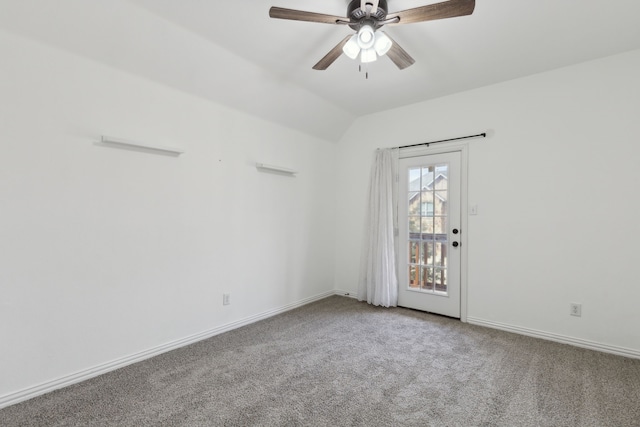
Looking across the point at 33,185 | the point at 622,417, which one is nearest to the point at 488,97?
the point at 622,417

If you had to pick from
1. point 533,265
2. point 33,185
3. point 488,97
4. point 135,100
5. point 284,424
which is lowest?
point 284,424

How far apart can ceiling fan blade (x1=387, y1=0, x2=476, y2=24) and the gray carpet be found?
2.41m

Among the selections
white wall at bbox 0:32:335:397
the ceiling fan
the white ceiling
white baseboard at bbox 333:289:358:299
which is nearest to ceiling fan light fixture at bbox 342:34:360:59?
the ceiling fan

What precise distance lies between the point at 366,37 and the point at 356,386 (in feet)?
7.91

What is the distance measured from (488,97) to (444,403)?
10.1ft

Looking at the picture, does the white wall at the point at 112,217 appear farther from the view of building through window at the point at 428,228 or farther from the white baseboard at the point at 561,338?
the white baseboard at the point at 561,338

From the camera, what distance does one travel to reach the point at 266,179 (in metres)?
3.60

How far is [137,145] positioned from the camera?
2436mm

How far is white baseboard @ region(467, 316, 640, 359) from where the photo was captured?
2.61m

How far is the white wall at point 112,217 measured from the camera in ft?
6.39

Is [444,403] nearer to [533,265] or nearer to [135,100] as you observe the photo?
[533,265]

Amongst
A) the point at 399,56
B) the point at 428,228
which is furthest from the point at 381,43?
the point at 428,228

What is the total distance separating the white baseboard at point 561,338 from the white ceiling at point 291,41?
8.60ft

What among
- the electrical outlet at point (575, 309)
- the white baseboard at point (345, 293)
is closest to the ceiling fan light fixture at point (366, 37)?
the electrical outlet at point (575, 309)
